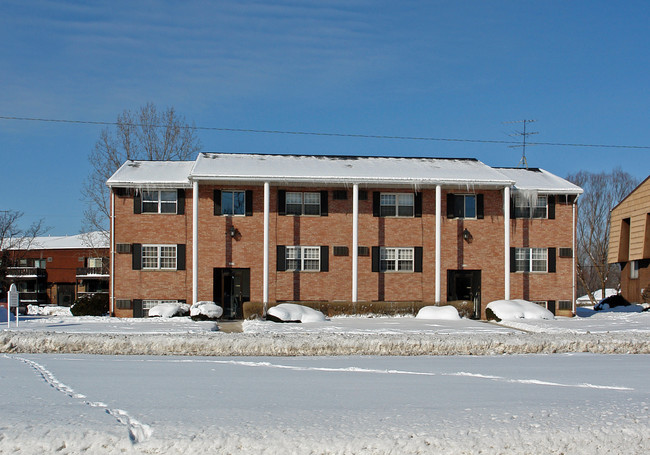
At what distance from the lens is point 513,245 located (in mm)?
30516

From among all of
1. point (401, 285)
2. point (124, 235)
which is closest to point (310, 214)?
point (401, 285)

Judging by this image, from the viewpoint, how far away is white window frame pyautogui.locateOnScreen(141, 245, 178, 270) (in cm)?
2895

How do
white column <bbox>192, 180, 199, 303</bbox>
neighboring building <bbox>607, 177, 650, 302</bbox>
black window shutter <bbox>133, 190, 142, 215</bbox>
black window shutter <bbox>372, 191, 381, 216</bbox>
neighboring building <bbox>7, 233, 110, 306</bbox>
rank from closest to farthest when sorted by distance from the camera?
white column <bbox>192, 180, 199, 303</bbox> → black window shutter <bbox>133, 190, 142, 215</bbox> → black window shutter <bbox>372, 191, 381, 216</bbox> → neighboring building <bbox>607, 177, 650, 302</bbox> → neighboring building <bbox>7, 233, 110, 306</bbox>

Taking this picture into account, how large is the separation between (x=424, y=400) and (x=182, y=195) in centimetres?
2257

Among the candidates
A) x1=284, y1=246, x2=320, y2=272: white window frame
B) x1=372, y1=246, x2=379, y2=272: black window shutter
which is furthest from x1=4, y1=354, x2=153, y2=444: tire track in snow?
x1=372, y1=246, x2=379, y2=272: black window shutter

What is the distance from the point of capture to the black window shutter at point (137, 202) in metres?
28.9

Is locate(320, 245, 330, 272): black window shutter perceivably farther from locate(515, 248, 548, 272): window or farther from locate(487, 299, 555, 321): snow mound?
locate(515, 248, 548, 272): window

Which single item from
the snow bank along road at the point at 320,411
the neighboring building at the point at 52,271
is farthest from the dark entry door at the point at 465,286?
the neighboring building at the point at 52,271

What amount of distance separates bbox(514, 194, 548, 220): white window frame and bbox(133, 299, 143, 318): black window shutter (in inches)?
660

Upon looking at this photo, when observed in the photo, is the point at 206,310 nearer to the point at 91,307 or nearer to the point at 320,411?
the point at 91,307

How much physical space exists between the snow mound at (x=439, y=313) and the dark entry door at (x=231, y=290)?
24.0 feet

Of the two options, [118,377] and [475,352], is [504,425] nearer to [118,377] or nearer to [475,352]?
[118,377]

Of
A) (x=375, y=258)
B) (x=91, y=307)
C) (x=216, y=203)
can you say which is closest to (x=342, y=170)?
(x=375, y=258)

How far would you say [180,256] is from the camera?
2894cm
